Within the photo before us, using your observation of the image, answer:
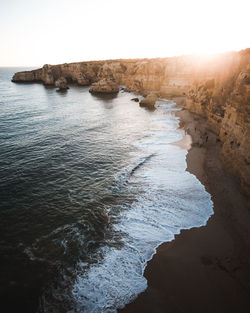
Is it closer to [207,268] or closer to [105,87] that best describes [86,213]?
[207,268]

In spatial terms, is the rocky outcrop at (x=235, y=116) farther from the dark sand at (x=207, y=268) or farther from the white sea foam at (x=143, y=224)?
the white sea foam at (x=143, y=224)

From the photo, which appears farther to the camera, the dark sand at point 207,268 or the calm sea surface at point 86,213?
the calm sea surface at point 86,213

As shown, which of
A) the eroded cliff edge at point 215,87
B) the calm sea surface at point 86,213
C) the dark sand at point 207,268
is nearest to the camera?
the dark sand at point 207,268

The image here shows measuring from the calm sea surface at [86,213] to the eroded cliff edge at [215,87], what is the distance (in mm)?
4604

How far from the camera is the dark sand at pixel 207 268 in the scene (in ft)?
27.1

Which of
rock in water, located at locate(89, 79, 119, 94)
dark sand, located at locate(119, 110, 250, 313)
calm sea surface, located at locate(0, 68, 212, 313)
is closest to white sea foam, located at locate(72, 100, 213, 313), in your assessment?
calm sea surface, located at locate(0, 68, 212, 313)

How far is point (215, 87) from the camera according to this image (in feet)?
97.3

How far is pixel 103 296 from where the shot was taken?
8.84 metres

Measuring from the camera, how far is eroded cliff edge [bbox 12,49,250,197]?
15552mm

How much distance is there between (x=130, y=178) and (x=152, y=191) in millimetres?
Result: 3073

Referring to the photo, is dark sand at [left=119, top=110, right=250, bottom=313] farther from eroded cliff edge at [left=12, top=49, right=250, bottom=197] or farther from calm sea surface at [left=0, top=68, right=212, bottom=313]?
eroded cliff edge at [left=12, top=49, right=250, bottom=197]

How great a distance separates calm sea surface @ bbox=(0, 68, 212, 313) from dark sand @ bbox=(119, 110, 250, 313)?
2.14 ft

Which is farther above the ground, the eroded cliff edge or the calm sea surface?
the eroded cliff edge

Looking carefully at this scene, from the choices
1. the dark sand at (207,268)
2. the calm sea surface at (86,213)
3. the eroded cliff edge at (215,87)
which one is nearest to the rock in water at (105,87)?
the eroded cliff edge at (215,87)
